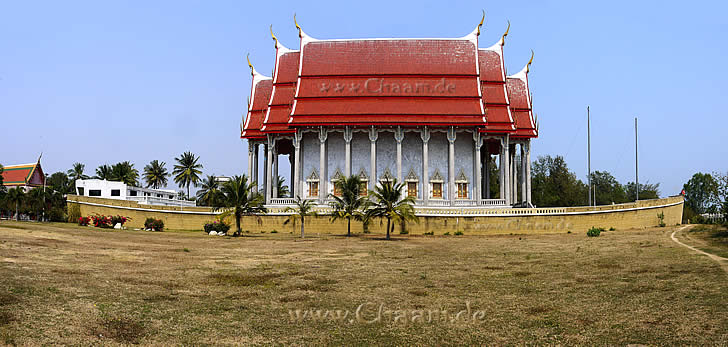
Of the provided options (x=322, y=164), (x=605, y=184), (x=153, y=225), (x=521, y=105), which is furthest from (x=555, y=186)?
(x=153, y=225)

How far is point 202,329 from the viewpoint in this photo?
13.0 meters

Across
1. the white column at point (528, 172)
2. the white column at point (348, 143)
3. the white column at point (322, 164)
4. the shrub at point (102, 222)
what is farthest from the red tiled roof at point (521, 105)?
the shrub at point (102, 222)

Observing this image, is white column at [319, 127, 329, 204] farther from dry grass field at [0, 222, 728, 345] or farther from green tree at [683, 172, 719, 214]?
green tree at [683, 172, 719, 214]

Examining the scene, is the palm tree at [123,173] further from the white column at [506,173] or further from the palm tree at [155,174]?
the white column at [506,173]

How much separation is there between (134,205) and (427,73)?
29.9 metres

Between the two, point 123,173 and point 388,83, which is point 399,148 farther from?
point 123,173

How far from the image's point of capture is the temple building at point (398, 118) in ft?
182

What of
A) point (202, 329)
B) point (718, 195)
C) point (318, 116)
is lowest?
point (202, 329)

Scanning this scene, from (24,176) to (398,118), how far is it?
64.3 metres

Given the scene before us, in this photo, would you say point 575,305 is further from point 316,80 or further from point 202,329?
point 316,80

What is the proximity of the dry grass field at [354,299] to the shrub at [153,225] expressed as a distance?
23333mm

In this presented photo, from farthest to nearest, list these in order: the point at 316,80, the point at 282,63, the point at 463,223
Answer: the point at 282,63 < the point at 316,80 < the point at 463,223

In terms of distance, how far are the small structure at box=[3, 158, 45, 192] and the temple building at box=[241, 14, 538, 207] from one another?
46.5 meters

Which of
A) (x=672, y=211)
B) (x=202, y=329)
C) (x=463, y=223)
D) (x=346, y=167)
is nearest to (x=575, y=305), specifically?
(x=202, y=329)
